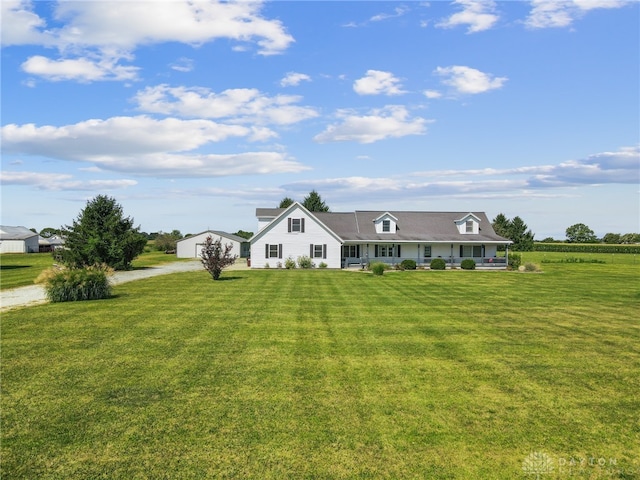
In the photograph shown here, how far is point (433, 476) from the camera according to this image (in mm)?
6766

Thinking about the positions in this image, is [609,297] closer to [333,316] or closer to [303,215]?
[333,316]

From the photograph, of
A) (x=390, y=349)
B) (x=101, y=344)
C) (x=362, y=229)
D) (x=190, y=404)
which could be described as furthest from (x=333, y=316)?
(x=362, y=229)

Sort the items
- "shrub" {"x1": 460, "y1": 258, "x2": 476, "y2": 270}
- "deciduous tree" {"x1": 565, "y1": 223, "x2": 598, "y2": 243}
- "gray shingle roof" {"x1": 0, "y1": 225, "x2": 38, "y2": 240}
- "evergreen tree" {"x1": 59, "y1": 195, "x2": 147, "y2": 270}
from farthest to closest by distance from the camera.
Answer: "deciduous tree" {"x1": 565, "y1": 223, "x2": 598, "y2": 243}
"gray shingle roof" {"x1": 0, "y1": 225, "x2": 38, "y2": 240}
"shrub" {"x1": 460, "y1": 258, "x2": 476, "y2": 270}
"evergreen tree" {"x1": 59, "y1": 195, "x2": 147, "y2": 270}

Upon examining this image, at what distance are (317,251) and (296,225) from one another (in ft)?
11.0

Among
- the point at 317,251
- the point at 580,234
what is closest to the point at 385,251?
the point at 317,251

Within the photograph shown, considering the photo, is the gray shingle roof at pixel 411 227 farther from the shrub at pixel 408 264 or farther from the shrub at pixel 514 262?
the shrub at pixel 408 264

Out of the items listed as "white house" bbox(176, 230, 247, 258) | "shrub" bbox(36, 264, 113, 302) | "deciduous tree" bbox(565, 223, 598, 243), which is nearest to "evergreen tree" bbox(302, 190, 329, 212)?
"white house" bbox(176, 230, 247, 258)

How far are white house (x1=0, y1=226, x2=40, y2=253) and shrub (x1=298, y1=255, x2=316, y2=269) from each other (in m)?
60.0

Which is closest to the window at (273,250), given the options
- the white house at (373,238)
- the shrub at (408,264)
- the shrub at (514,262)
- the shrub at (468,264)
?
the white house at (373,238)

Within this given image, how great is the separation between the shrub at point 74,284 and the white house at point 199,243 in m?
43.6

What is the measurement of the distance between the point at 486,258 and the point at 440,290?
23961 mm

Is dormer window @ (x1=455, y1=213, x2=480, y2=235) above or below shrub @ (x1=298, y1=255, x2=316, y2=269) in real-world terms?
above

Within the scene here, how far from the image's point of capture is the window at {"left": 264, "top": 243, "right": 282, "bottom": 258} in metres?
47.4

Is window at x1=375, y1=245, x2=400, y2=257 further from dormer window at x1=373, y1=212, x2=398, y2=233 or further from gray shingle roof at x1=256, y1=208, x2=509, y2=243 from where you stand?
dormer window at x1=373, y1=212, x2=398, y2=233
